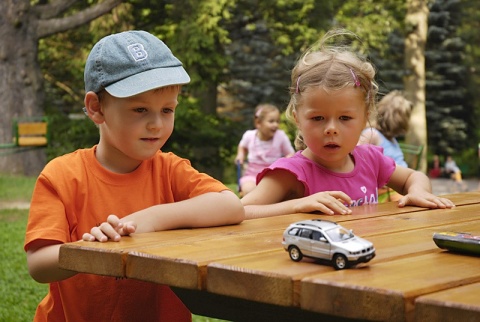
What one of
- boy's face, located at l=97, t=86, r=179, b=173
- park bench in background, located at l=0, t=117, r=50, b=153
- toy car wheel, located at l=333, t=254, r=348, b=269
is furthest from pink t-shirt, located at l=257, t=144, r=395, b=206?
park bench in background, located at l=0, t=117, r=50, b=153

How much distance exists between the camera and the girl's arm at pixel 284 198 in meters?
3.00

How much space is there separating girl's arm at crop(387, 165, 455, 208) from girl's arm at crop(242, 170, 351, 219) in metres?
0.27

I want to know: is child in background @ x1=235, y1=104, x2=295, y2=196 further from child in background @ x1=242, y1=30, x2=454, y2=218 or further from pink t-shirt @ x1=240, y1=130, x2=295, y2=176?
child in background @ x1=242, y1=30, x2=454, y2=218

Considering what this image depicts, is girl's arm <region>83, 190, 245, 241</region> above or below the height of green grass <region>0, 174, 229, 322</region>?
above

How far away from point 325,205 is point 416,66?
2072 cm

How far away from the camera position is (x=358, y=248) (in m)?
1.81

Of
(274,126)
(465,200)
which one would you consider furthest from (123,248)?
(274,126)

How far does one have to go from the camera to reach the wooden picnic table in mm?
1575

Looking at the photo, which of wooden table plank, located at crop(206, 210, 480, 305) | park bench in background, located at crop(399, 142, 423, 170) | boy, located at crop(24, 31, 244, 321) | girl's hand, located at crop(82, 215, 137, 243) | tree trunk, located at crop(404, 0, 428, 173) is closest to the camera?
wooden table plank, located at crop(206, 210, 480, 305)

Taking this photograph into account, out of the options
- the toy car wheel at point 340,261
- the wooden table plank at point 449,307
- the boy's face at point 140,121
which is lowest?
the toy car wheel at point 340,261

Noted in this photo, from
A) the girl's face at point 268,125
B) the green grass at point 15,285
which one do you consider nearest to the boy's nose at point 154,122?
the green grass at point 15,285

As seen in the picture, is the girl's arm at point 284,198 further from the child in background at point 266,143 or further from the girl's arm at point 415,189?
the child in background at point 266,143

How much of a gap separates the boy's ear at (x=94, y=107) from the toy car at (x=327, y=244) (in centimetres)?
102

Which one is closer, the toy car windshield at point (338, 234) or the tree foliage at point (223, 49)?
the toy car windshield at point (338, 234)
